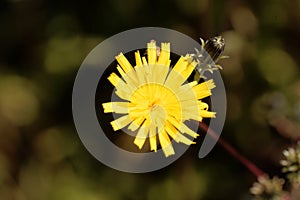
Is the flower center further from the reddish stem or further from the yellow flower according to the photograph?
the reddish stem

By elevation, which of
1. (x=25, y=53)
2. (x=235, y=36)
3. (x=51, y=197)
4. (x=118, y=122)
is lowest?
(x=51, y=197)

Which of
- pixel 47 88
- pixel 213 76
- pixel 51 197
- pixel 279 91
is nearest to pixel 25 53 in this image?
pixel 47 88

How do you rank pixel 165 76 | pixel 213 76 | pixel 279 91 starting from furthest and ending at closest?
pixel 279 91 → pixel 213 76 → pixel 165 76

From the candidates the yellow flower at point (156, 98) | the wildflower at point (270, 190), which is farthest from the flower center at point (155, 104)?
the wildflower at point (270, 190)

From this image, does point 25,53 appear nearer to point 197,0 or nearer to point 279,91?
point 197,0

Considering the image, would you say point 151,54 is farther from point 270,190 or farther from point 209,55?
point 270,190
